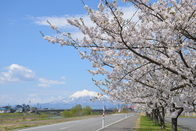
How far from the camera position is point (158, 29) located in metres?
7.01

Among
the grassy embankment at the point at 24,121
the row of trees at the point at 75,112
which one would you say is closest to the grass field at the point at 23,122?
the grassy embankment at the point at 24,121

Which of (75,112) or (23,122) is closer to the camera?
(23,122)

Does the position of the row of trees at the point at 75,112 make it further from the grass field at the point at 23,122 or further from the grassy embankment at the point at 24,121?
the grass field at the point at 23,122

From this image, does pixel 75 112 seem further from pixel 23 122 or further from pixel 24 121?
pixel 23 122

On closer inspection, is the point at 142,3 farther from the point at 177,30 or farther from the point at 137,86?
the point at 137,86

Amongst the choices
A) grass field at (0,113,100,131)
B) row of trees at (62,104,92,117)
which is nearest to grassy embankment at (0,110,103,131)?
grass field at (0,113,100,131)

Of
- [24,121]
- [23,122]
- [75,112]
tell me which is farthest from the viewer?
[75,112]

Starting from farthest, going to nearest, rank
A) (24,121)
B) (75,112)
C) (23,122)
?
(75,112)
(24,121)
(23,122)

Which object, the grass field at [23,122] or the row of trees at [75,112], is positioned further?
the row of trees at [75,112]

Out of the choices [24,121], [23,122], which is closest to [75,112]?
[24,121]

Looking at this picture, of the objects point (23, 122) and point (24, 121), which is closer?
point (23, 122)

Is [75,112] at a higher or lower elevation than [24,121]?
higher

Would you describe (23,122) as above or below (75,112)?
below

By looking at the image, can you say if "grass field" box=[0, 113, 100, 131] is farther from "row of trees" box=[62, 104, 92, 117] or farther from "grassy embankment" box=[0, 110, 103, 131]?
→ "row of trees" box=[62, 104, 92, 117]
